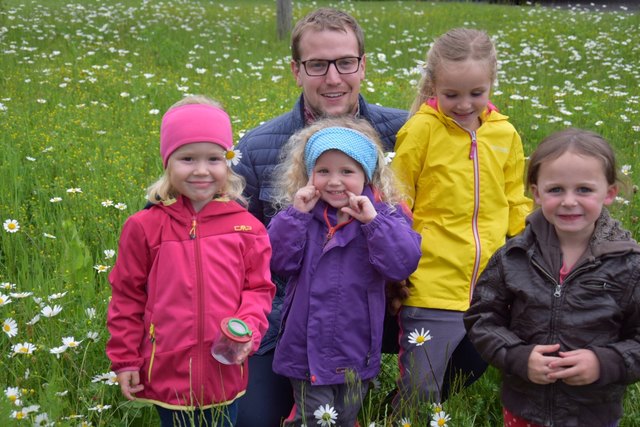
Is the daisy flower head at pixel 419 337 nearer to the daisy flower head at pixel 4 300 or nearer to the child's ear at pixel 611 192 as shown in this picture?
the child's ear at pixel 611 192

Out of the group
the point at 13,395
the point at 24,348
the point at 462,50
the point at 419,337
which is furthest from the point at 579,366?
the point at 24,348

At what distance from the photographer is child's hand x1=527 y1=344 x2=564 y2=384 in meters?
2.11

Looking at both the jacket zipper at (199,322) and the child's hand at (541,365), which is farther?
the jacket zipper at (199,322)

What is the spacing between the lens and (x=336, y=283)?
2506mm

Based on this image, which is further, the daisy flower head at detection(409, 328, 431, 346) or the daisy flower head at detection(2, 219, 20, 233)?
the daisy flower head at detection(2, 219, 20, 233)

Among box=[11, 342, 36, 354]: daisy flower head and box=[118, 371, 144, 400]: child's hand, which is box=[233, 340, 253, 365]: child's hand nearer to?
box=[118, 371, 144, 400]: child's hand

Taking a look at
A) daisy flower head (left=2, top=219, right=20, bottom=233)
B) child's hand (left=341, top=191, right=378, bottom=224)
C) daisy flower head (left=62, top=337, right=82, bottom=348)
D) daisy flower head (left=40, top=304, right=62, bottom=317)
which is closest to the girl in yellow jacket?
child's hand (left=341, top=191, right=378, bottom=224)

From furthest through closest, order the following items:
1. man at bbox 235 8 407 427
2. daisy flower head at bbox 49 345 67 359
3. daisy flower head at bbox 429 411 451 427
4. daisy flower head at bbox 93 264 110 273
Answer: daisy flower head at bbox 93 264 110 273 → man at bbox 235 8 407 427 → daisy flower head at bbox 49 345 67 359 → daisy flower head at bbox 429 411 451 427

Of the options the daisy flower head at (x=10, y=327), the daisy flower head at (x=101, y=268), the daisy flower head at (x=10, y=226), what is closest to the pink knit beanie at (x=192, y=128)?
the daisy flower head at (x=10, y=327)

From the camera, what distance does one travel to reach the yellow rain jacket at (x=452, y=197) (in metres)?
2.77

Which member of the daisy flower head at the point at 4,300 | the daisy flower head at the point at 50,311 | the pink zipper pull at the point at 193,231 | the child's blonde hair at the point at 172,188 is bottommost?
the daisy flower head at the point at 4,300

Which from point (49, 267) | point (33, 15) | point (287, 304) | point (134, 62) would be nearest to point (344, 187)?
point (287, 304)

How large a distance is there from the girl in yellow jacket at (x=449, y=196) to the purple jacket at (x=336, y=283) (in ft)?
0.82

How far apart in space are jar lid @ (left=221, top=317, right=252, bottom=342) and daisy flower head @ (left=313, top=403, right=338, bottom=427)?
0.36m
